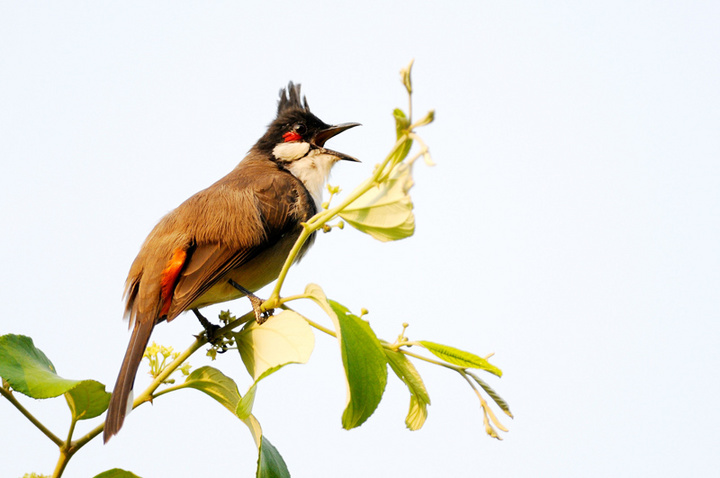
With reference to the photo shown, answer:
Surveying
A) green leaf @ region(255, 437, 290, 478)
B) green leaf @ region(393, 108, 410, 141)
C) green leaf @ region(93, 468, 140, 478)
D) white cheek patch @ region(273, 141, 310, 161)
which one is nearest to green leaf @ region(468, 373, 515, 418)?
green leaf @ region(255, 437, 290, 478)

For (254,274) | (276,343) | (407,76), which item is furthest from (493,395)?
(254,274)

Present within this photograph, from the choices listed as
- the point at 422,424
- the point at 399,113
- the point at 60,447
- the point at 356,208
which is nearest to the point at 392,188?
the point at 356,208

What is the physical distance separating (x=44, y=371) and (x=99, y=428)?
0.77ft

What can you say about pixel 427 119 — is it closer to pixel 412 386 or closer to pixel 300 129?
pixel 412 386

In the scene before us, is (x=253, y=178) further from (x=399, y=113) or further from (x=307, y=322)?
(x=399, y=113)

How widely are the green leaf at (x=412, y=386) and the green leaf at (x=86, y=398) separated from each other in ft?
2.73

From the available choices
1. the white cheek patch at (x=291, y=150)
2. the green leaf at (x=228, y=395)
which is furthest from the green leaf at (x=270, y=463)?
the white cheek patch at (x=291, y=150)

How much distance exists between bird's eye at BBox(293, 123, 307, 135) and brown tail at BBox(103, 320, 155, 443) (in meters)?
2.03

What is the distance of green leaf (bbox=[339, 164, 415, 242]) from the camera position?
57.6 inches

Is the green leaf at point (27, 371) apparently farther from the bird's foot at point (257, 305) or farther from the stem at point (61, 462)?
the bird's foot at point (257, 305)

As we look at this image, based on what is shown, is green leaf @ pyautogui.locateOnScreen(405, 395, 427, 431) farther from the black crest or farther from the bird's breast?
the black crest

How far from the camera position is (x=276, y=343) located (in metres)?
1.75

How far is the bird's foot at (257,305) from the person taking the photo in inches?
76.8

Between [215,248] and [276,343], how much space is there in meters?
1.26
